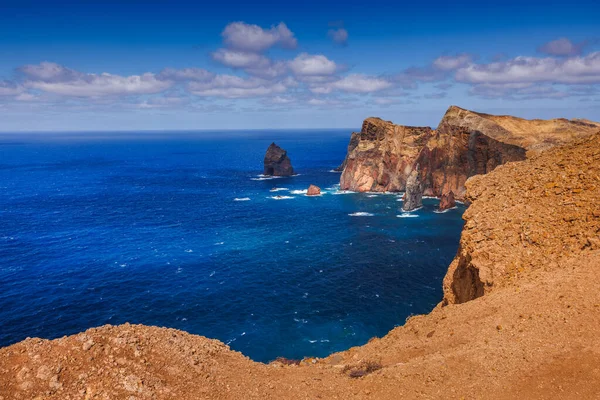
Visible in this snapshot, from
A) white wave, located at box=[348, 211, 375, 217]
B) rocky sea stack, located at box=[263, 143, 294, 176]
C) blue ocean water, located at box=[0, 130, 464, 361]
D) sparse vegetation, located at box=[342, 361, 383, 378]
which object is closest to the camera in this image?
sparse vegetation, located at box=[342, 361, 383, 378]

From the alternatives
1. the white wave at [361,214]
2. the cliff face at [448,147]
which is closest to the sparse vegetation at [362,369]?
the white wave at [361,214]

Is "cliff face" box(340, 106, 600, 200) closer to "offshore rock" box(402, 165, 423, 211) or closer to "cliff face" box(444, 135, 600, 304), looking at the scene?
"offshore rock" box(402, 165, 423, 211)

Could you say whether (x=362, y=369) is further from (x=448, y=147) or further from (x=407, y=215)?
(x=448, y=147)

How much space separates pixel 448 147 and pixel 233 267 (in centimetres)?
8564

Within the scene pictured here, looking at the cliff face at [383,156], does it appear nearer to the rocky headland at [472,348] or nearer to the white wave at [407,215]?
the white wave at [407,215]

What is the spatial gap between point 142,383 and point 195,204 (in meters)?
117

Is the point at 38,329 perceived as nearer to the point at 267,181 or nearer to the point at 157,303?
the point at 157,303

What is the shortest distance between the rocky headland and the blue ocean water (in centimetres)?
2428

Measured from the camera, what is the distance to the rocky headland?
15992 mm

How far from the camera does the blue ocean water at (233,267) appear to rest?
171 feet

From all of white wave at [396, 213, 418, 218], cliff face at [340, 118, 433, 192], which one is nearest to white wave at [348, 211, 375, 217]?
white wave at [396, 213, 418, 218]

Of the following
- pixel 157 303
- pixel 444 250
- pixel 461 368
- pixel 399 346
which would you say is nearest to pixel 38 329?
pixel 157 303

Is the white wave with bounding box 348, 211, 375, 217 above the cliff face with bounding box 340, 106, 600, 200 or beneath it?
beneath

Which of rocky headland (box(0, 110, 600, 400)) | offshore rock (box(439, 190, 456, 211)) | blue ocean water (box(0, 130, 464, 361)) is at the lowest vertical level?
blue ocean water (box(0, 130, 464, 361))
